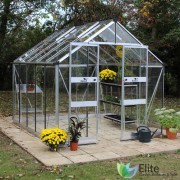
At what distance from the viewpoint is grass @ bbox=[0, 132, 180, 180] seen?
4.96m

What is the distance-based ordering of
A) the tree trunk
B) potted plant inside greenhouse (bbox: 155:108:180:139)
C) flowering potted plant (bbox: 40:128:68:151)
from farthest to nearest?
1. the tree trunk
2. potted plant inside greenhouse (bbox: 155:108:180:139)
3. flowering potted plant (bbox: 40:128:68:151)

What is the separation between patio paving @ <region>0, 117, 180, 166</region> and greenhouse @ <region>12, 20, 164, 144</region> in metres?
0.28

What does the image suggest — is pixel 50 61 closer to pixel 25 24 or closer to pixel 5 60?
pixel 25 24

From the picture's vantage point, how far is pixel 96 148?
22.0 ft

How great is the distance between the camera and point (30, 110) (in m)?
8.65

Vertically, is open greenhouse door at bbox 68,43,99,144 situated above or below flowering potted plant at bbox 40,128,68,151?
above

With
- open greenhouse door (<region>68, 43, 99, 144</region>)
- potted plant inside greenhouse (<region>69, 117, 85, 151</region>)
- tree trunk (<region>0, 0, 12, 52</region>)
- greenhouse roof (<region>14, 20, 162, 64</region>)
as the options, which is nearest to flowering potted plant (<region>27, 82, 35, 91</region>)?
greenhouse roof (<region>14, 20, 162, 64</region>)

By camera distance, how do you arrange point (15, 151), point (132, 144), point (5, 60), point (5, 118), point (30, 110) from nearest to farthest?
point (15, 151)
point (132, 144)
point (30, 110)
point (5, 118)
point (5, 60)

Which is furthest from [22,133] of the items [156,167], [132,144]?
[156,167]

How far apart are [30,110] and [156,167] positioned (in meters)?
4.22

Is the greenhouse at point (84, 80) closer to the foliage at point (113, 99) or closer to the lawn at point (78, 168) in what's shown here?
the foliage at point (113, 99)

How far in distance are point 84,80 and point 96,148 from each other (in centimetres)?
143

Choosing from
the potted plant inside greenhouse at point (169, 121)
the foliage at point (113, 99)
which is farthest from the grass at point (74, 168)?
the foliage at point (113, 99)

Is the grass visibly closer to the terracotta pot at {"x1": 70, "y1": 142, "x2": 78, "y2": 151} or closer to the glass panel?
the terracotta pot at {"x1": 70, "y1": 142, "x2": 78, "y2": 151}
